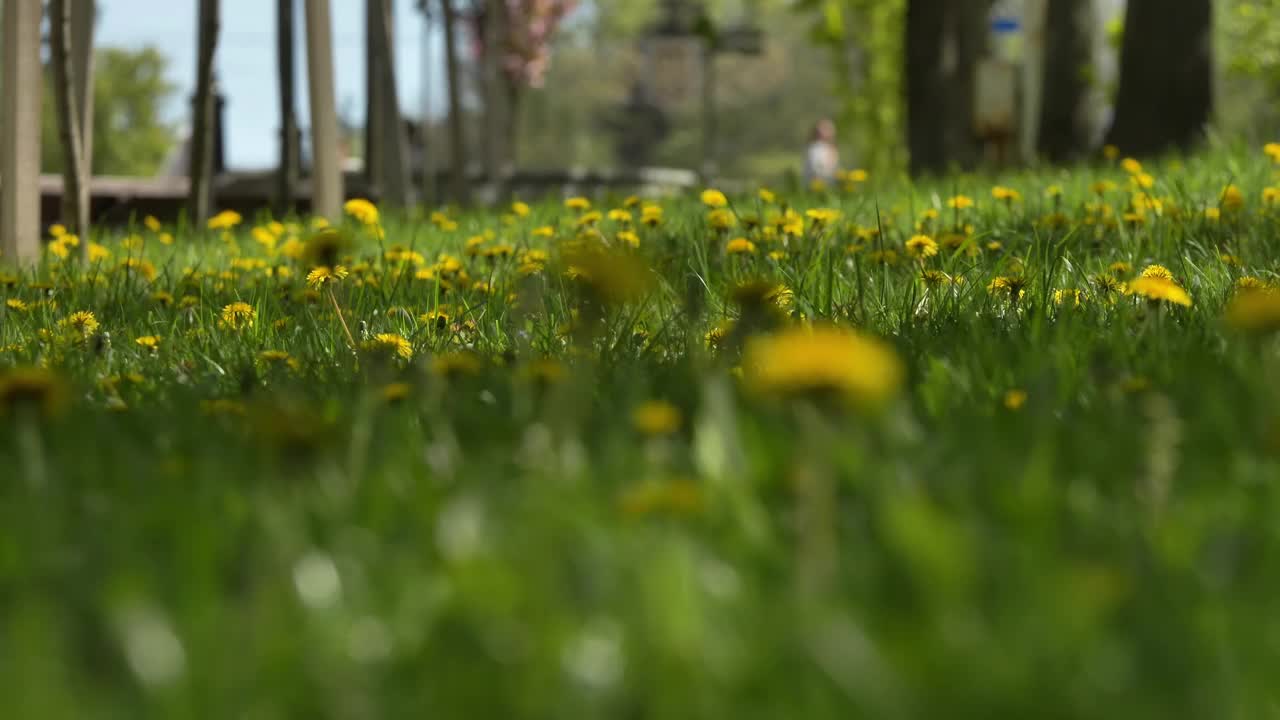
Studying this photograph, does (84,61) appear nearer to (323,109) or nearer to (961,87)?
(323,109)

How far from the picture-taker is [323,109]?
7.16m

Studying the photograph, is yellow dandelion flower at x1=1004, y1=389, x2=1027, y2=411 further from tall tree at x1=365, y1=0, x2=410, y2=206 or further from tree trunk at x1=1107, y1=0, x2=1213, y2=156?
tree trunk at x1=1107, y1=0, x2=1213, y2=156

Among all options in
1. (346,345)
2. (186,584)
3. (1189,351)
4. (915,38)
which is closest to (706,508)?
(186,584)

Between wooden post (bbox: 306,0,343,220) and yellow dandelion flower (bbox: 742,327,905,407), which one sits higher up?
wooden post (bbox: 306,0,343,220)

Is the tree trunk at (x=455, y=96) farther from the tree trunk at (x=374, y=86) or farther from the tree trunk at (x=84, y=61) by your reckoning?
the tree trunk at (x=84, y=61)

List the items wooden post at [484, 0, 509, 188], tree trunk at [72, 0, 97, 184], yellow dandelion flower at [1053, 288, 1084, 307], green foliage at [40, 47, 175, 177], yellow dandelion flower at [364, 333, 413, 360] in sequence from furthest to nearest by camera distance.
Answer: green foliage at [40, 47, 175, 177]
wooden post at [484, 0, 509, 188]
tree trunk at [72, 0, 97, 184]
yellow dandelion flower at [1053, 288, 1084, 307]
yellow dandelion flower at [364, 333, 413, 360]

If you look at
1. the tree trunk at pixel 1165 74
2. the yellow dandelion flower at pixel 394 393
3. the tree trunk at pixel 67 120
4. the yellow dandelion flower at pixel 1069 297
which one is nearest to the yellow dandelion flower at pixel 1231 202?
the yellow dandelion flower at pixel 1069 297

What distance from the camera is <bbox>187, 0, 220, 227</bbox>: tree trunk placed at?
7.86 meters

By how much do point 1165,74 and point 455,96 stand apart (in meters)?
5.04

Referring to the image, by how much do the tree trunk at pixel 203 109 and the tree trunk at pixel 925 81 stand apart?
632 cm

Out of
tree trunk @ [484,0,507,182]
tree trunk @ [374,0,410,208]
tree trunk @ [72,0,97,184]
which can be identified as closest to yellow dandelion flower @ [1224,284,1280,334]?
tree trunk @ [72,0,97,184]

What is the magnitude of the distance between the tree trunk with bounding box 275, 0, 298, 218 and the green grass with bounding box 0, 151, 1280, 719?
25.9ft

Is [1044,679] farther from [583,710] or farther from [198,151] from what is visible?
[198,151]

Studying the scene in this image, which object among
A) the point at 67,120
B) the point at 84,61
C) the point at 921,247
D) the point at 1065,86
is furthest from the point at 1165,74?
the point at 67,120
